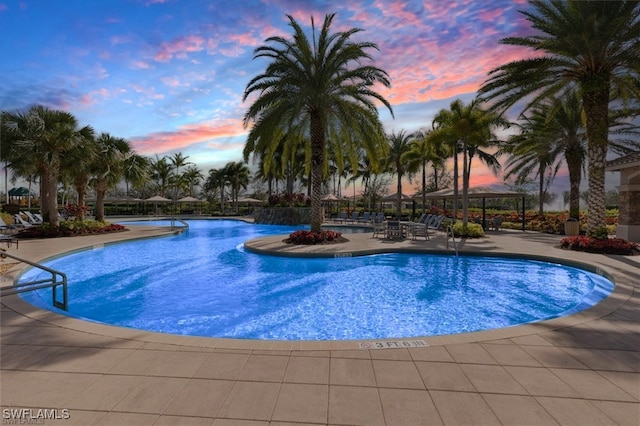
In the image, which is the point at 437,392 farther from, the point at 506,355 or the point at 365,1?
the point at 365,1

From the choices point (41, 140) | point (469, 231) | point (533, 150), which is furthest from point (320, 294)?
point (533, 150)

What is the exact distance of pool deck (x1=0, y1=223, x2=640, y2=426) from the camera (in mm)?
2916

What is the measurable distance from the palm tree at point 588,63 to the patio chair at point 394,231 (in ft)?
23.4

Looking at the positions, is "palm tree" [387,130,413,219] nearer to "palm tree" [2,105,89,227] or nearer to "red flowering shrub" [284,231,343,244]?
"red flowering shrub" [284,231,343,244]

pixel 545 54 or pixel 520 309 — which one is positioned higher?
pixel 545 54

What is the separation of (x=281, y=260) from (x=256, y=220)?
2078 centimetres

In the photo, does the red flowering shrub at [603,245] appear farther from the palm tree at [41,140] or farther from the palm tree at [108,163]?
the palm tree at [108,163]

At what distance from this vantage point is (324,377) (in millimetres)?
3547

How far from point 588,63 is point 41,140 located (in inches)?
1001

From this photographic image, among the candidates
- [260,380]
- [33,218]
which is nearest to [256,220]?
[33,218]

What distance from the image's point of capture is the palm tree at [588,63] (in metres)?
12.0

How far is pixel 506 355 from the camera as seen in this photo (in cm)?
408

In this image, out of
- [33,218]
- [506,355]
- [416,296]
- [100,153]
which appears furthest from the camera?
[33,218]

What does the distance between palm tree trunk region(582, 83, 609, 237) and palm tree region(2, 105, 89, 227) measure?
24.7 metres
